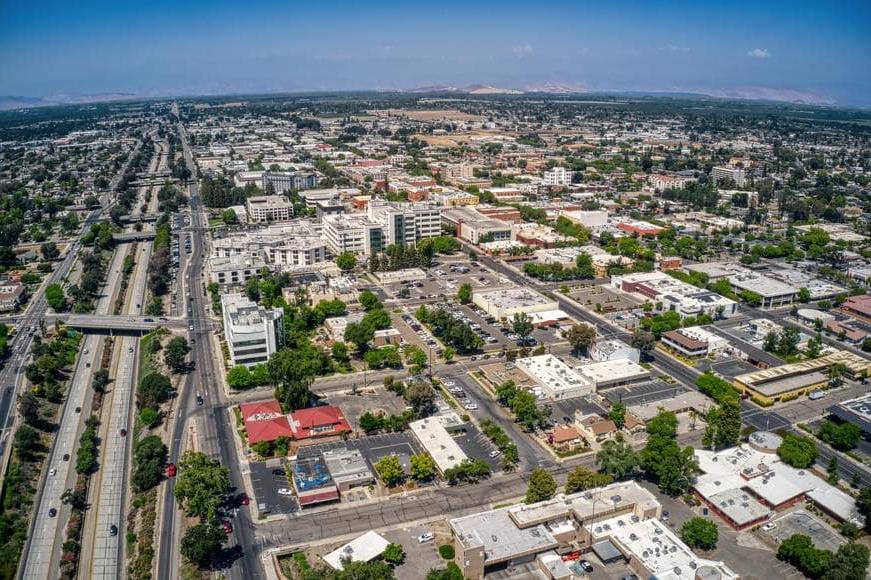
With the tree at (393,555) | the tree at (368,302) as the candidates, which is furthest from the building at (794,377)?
the tree at (368,302)

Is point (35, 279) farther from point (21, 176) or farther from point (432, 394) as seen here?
point (21, 176)

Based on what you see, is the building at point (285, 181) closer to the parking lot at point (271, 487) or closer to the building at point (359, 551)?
the parking lot at point (271, 487)

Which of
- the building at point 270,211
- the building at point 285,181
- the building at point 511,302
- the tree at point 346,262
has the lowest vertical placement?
the building at point 511,302

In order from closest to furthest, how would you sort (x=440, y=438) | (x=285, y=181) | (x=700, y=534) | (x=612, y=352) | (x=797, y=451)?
(x=700, y=534)
(x=797, y=451)
(x=440, y=438)
(x=612, y=352)
(x=285, y=181)

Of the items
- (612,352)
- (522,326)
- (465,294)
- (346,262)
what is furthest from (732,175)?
(522,326)

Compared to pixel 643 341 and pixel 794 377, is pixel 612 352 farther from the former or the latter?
pixel 794 377

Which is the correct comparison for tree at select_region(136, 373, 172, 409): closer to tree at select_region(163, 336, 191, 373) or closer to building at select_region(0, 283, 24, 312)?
tree at select_region(163, 336, 191, 373)
